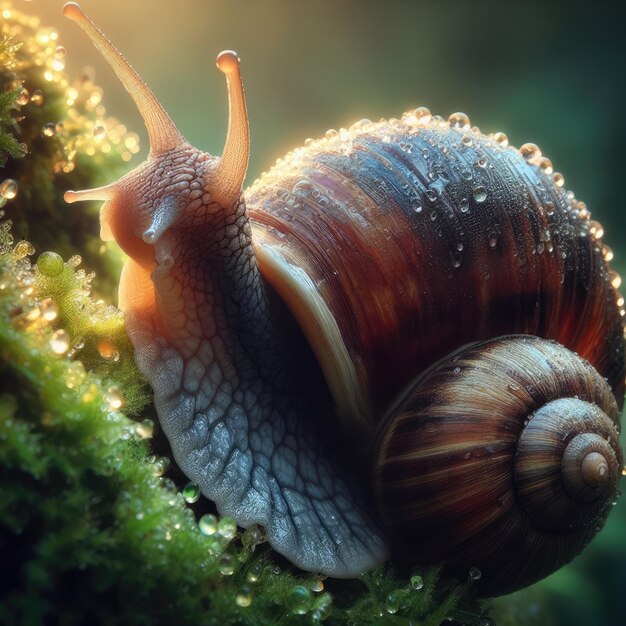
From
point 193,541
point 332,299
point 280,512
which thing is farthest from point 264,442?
point 193,541

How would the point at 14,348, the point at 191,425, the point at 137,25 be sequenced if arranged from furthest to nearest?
the point at 137,25 < the point at 191,425 < the point at 14,348

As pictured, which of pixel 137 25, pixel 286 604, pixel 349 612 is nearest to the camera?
pixel 286 604

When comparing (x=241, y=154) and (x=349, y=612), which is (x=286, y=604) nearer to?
(x=349, y=612)

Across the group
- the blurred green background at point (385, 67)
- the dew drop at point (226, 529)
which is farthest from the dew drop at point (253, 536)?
the blurred green background at point (385, 67)

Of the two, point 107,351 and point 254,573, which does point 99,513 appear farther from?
point 107,351

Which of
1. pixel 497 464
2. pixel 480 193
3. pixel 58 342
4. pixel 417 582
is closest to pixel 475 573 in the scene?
pixel 417 582

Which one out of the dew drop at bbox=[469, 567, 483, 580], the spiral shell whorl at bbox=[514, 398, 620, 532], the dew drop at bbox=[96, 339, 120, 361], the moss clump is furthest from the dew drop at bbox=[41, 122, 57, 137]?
the dew drop at bbox=[469, 567, 483, 580]
